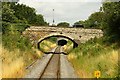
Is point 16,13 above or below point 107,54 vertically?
above

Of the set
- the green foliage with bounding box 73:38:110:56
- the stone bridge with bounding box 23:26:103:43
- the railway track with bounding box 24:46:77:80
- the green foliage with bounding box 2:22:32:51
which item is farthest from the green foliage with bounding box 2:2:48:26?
the railway track with bounding box 24:46:77:80

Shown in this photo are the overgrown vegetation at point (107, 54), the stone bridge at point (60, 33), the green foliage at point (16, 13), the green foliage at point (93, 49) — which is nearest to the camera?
the overgrown vegetation at point (107, 54)

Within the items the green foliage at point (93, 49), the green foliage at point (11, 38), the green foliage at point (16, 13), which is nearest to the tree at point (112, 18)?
the green foliage at point (93, 49)

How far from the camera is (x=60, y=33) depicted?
54.1 meters

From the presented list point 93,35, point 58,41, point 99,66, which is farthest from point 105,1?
point 58,41

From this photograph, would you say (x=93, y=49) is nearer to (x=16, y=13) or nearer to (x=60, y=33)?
(x=60, y=33)

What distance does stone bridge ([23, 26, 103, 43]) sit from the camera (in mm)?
53438

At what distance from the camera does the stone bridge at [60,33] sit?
5344 cm

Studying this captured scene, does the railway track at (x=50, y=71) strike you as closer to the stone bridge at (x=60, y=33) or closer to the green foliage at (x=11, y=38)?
the green foliage at (x=11, y=38)

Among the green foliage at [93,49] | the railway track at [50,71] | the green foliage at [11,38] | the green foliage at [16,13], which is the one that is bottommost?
the railway track at [50,71]

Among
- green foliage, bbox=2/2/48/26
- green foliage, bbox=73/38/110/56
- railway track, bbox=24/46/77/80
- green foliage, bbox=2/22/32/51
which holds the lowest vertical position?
railway track, bbox=24/46/77/80

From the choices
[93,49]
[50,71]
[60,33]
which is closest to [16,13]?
[60,33]

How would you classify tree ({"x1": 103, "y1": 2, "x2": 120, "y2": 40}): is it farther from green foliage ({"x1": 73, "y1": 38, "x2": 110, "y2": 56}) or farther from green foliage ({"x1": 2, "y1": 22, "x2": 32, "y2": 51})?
green foliage ({"x1": 2, "y1": 22, "x2": 32, "y2": 51})

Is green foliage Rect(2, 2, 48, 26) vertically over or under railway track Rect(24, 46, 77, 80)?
over
